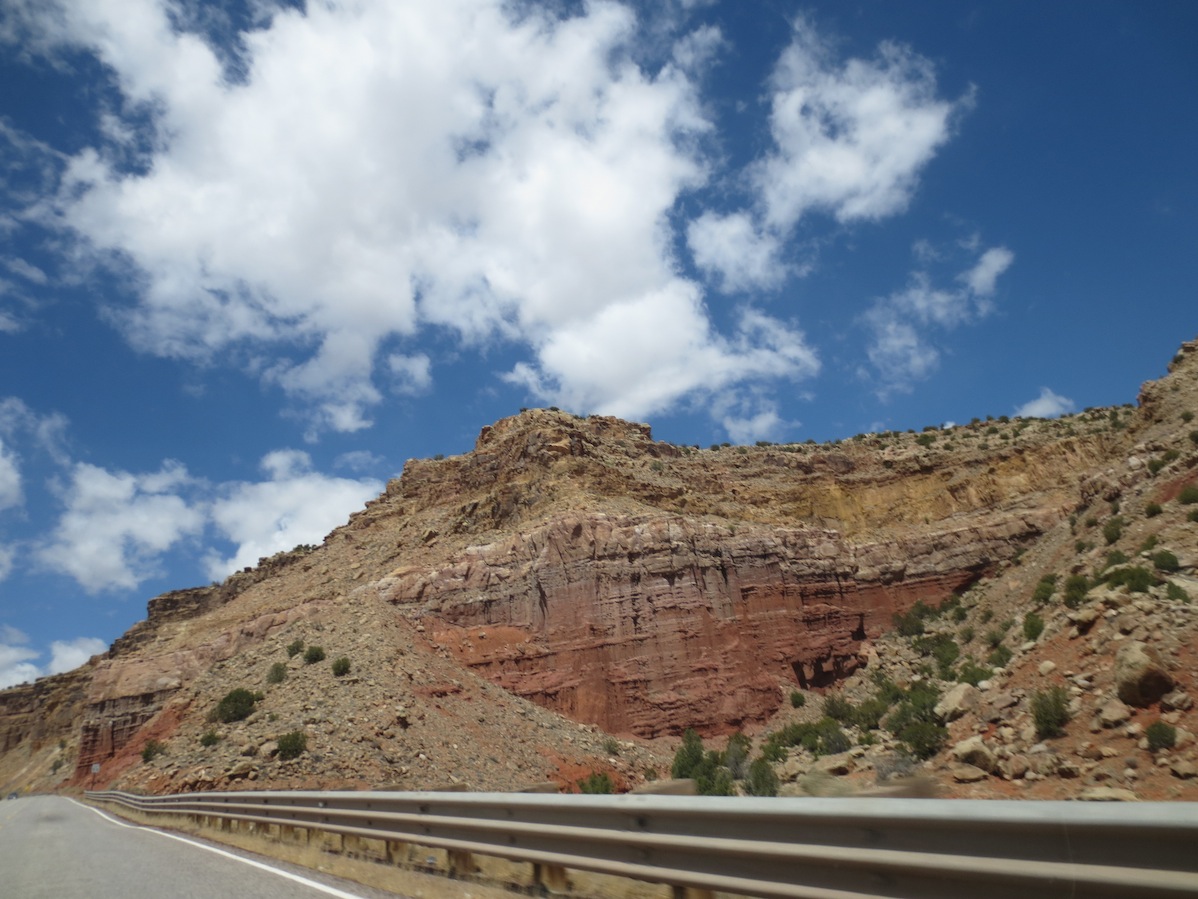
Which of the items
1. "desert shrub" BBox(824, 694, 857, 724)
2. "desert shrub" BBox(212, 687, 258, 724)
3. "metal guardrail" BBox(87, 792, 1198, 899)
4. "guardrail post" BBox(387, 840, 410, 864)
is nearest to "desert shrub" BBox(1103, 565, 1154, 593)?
"desert shrub" BBox(824, 694, 857, 724)

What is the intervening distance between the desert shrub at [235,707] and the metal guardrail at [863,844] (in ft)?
97.2

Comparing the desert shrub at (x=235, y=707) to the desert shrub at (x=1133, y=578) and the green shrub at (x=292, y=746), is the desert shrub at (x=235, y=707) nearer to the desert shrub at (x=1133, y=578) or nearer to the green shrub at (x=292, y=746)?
the green shrub at (x=292, y=746)

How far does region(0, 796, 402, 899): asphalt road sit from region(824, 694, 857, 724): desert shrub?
3160cm

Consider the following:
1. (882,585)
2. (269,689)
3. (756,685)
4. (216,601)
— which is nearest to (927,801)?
(269,689)

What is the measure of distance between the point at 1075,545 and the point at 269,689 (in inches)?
1484

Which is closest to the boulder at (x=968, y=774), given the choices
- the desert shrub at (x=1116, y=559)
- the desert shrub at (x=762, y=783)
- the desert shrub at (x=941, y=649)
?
the desert shrub at (x=762, y=783)

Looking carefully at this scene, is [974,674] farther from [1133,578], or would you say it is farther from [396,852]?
[396,852]

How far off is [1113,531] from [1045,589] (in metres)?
4.12

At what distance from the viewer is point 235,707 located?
33.0m

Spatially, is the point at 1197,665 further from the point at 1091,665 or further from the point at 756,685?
the point at 756,685

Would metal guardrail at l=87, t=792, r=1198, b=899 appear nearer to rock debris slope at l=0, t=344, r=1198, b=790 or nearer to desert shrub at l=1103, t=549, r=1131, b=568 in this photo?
rock debris slope at l=0, t=344, r=1198, b=790

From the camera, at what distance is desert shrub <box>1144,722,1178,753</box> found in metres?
14.4

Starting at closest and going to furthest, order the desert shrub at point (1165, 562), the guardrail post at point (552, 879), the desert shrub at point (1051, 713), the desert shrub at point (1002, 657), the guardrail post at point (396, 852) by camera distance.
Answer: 1. the guardrail post at point (552, 879)
2. the guardrail post at point (396, 852)
3. the desert shrub at point (1051, 713)
4. the desert shrub at point (1165, 562)
5. the desert shrub at point (1002, 657)

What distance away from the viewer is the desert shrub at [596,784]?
30.0 meters
